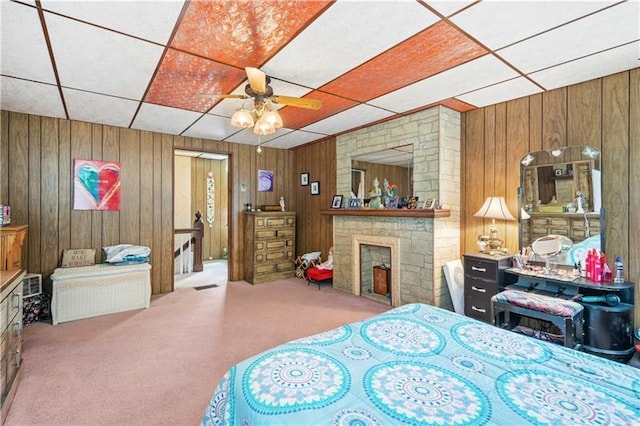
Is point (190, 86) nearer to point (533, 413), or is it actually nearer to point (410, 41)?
point (410, 41)

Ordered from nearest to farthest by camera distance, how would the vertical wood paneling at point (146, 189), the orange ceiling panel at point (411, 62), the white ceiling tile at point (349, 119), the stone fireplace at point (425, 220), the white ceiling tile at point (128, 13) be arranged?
the white ceiling tile at point (128, 13) → the orange ceiling panel at point (411, 62) → the stone fireplace at point (425, 220) → the white ceiling tile at point (349, 119) → the vertical wood paneling at point (146, 189)

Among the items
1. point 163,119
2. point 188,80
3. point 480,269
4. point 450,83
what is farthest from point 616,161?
point 163,119

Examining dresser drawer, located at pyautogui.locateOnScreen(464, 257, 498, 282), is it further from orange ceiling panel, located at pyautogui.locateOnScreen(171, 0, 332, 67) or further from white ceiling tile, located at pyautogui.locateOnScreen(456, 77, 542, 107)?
orange ceiling panel, located at pyautogui.locateOnScreen(171, 0, 332, 67)

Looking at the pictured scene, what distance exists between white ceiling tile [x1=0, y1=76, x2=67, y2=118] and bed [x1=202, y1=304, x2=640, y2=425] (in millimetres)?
3465

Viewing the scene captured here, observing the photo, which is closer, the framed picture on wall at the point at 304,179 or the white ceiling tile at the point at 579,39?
the white ceiling tile at the point at 579,39

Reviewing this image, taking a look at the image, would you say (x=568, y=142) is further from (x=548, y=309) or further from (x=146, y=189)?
(x=146, y=189)

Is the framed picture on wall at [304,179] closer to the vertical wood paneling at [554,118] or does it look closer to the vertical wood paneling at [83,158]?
the vertical wood paneling at [83,158]

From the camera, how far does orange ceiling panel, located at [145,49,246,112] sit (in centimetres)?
245

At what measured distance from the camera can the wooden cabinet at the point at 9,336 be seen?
6.36 feet

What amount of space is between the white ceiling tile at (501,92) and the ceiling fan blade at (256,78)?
2179 mm

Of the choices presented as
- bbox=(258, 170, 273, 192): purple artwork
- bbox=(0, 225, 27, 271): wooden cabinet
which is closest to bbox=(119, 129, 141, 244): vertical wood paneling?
bbox=(0, 225, 27, 271): wooden cabinet

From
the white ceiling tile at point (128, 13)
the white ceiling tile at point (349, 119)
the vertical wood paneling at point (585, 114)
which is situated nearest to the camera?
the white ceiling tile at point (128, 13)

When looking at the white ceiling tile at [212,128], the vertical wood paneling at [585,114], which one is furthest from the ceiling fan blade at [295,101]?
the vertical wood paneling at [585,114]

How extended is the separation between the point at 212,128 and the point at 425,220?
3299 mm
